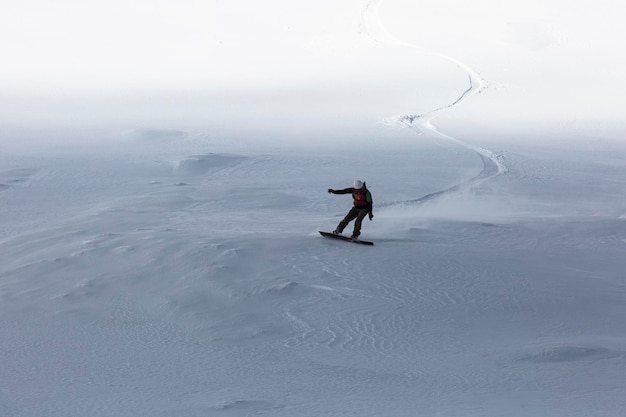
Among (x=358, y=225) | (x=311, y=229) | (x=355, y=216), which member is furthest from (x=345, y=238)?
(x=311, y=229)

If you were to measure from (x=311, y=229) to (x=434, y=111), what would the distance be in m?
11.1

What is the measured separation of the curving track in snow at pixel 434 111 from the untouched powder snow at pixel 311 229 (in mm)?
108

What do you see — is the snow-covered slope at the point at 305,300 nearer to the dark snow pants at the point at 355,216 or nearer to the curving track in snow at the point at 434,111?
the dark snow pants at the point at 355,216

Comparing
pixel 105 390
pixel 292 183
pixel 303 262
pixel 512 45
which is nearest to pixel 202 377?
pixel 105 390

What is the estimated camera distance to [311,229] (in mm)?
10977

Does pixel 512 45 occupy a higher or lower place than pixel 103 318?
higher

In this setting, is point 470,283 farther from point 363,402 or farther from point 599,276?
point 363,402

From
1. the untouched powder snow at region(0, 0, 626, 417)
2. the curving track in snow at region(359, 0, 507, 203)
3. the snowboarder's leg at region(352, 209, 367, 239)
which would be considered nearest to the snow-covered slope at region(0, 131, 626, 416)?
the untouched powder snow at region(0, 0, 626, 417)

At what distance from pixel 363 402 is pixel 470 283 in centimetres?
338

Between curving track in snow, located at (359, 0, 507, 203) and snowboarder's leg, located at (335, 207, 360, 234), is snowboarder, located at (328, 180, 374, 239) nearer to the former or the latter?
snowboarder's leg, located at (335, 207, 360, 234)

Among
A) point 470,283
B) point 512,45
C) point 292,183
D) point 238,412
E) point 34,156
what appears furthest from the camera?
point 512,45

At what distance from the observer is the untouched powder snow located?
6.21 meters

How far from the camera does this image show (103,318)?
25.1 ft

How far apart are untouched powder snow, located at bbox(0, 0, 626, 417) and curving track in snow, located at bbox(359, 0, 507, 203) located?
11 centimetres
